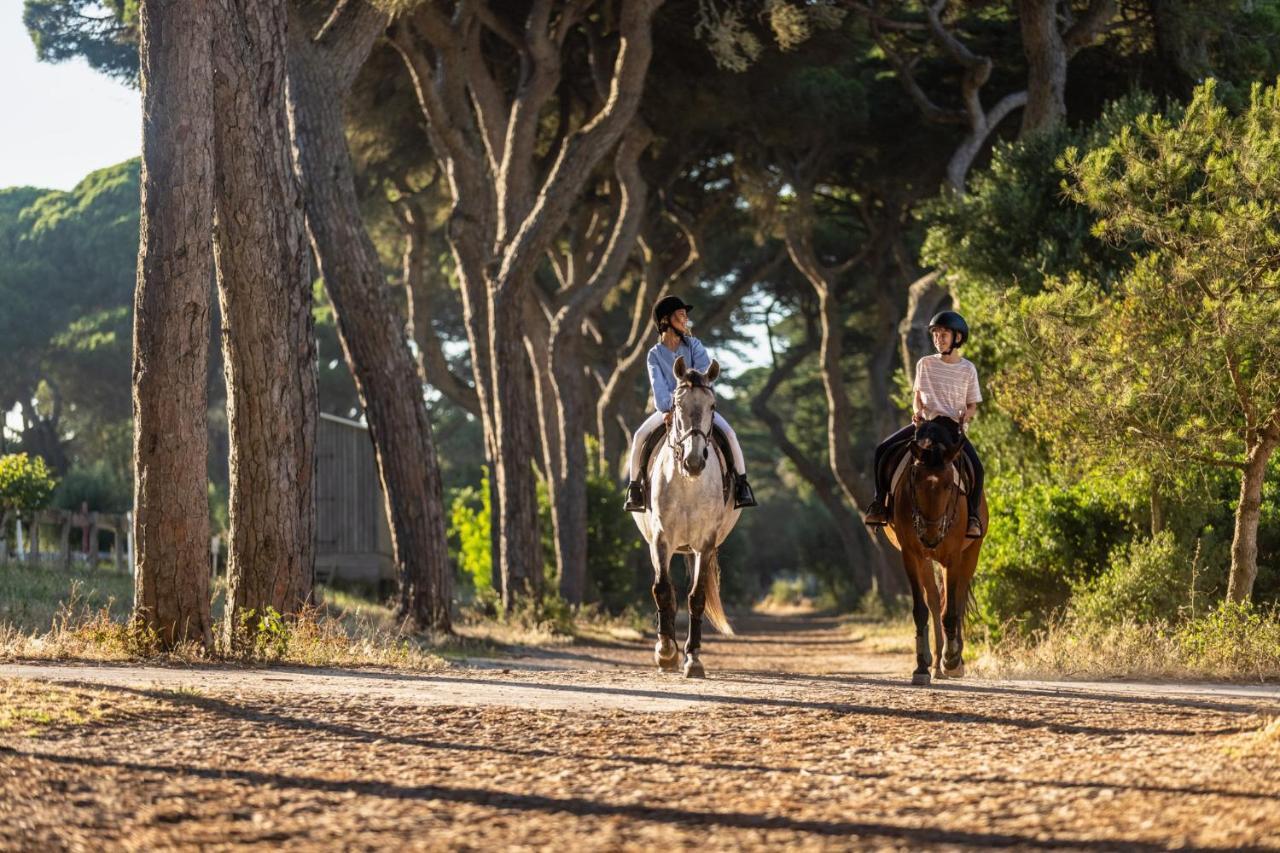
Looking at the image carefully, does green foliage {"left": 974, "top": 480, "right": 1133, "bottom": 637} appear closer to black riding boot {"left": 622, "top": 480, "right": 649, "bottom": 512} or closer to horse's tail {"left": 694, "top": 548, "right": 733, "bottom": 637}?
horse's tail {"left": 694, "top": 548, "right": 733, "bottom": 637}

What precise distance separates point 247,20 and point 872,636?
21.0 meters

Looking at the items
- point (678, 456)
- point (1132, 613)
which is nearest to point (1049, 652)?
point (1132, 613)

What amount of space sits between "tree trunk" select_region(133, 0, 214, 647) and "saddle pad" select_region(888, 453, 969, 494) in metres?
5.56

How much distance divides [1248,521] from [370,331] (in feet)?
34.5

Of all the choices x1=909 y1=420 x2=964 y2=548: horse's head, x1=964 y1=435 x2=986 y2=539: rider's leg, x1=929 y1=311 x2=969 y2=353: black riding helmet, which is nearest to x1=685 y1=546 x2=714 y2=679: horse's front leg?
x1=909 y1=420 x2=964 y2=548: horse's head

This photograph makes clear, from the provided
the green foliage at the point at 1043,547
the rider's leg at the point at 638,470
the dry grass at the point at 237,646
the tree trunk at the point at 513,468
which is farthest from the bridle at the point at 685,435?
the tree trunk at the point at 513,468

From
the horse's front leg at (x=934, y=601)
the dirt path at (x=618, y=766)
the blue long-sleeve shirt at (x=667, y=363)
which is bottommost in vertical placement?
the dirt path at (x=618, y=766)

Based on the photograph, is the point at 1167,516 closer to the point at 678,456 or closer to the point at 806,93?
the point at 678,456

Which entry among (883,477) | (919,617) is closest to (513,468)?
(883,477)

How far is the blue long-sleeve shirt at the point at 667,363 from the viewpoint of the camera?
1380 cm

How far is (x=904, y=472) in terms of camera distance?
13.7 meters

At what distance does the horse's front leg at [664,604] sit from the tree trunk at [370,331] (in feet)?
25.7

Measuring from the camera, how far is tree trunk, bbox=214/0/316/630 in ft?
51.0

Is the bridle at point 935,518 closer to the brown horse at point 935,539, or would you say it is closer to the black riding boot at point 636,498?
the brown horse at point 935,539
